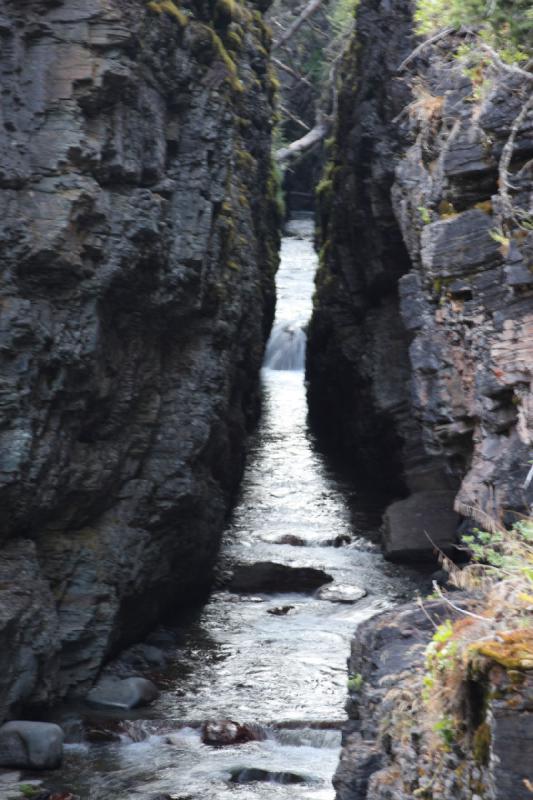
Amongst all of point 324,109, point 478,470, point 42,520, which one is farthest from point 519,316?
point 324,109

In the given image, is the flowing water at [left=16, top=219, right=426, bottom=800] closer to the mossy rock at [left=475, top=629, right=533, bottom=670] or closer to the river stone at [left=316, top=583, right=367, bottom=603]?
the river stone at [left=316, top=583, right=367, bottom=603]

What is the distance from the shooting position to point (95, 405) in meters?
15.4

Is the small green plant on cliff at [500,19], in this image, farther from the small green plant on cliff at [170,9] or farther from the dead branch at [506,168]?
the small green plant on cliff at [170,9]

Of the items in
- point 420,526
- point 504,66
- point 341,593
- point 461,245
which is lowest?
point 341,593

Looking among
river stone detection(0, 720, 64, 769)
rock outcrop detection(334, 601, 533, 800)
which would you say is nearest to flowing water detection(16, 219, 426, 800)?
river stone detection(0, 720, 64, 769)

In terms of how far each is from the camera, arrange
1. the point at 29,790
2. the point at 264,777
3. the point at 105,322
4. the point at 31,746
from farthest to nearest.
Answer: the point at 105,322, the point at 31,746, the point at 264,777, the point at 29,790

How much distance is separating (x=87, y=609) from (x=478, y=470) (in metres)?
6.55

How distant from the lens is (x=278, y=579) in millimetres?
19891

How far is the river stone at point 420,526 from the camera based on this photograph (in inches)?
816

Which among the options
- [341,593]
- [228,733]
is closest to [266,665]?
[228,733]

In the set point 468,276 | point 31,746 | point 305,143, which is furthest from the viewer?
point 305,143

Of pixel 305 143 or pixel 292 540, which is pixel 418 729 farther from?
pixel 305 143

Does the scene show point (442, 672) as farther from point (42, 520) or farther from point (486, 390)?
A: point (42, 520)

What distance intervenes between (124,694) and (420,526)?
8.94m
